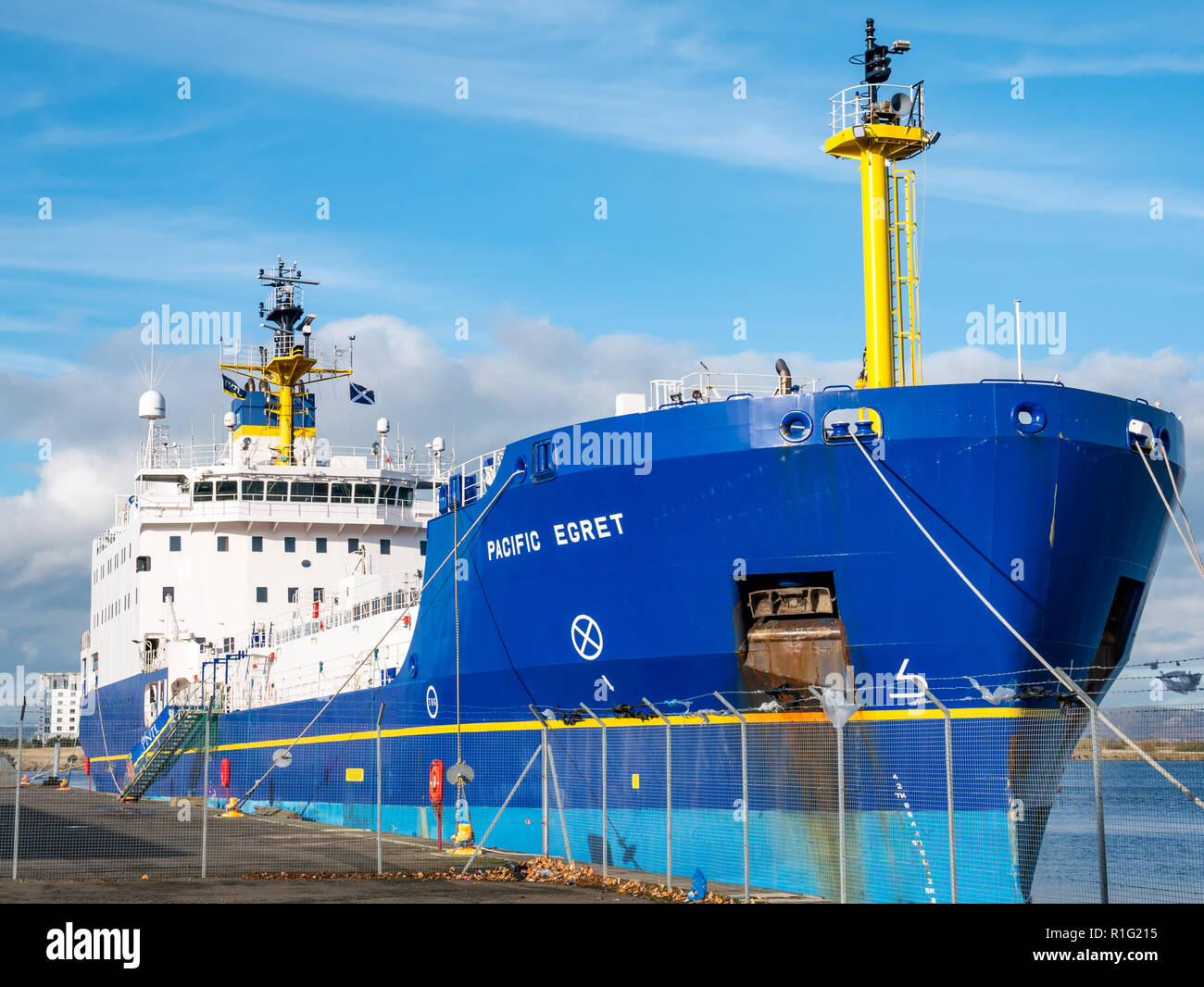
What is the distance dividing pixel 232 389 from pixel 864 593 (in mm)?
26503

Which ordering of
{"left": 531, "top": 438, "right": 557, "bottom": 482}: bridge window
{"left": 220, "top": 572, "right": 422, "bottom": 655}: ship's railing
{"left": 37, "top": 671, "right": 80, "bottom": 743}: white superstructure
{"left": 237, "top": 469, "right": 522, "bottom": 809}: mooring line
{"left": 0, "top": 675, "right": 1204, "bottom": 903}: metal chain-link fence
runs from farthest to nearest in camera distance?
{"left": 37, "top": 671, "right": 80, "bottom": 743}: white superstructure → {"left": 220, "top": 572, "right": 422, "bottom": 655}: ship's railing → {"left": 237, "top": 469, "right": 522, "bottom": 809}: mooring line → {"left": 531, "top": 438, "right": 557, "bottom": 482}: bridge window → {"left": 0, "top": 675, "right": 1204, "bottom": 903}: metal chain-link fence

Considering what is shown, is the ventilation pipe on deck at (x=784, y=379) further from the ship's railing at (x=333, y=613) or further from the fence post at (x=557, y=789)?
the ship's railing at (x=333, y=613)

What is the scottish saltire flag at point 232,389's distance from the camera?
37.0m

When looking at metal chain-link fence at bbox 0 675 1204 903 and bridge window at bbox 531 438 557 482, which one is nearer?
metal chain-link fence at bbox 0 675 1204 903

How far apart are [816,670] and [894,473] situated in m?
2.41

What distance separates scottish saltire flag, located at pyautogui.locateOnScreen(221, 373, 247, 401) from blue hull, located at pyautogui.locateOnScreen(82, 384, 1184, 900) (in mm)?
21718

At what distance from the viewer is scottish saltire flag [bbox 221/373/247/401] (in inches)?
1457

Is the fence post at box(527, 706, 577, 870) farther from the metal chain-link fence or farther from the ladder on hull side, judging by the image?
the ladder on hull side

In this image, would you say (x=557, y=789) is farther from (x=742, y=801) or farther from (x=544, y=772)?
(x=742, y=801)

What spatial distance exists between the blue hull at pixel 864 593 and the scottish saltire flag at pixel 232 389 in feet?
71.3

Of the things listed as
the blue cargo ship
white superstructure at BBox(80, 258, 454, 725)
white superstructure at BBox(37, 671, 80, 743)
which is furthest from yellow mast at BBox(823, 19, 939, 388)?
white superstructure at BBox(37, 671, 80, 743)

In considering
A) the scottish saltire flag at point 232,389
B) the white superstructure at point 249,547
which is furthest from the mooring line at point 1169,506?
the scottish saltire flag at point 232,389
